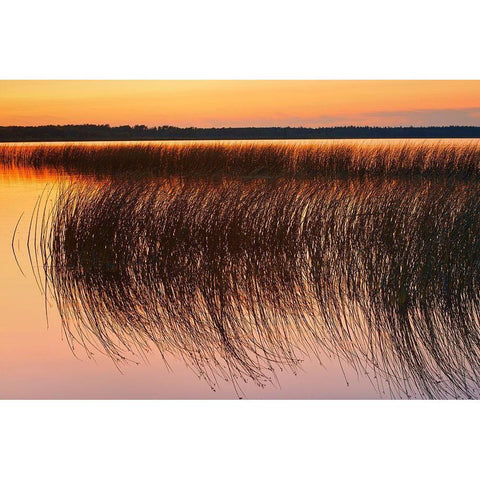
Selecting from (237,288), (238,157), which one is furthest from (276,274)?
(238,157)

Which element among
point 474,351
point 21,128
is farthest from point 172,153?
point 474,351

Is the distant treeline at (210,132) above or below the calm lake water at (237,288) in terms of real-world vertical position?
above

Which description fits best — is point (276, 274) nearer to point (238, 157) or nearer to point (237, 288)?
point (237, 288)

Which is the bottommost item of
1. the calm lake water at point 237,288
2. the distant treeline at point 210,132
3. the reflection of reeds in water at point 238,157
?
the calm lake water at point 237,288

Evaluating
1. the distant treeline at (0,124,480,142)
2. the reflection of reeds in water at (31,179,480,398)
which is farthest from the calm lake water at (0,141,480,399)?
the distant treeline at (0,124,480,142)

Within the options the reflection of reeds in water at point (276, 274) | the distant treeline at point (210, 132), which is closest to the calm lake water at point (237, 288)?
the reflection of reeds in water at point (276, 274)

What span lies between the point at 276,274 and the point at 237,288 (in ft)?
0.90

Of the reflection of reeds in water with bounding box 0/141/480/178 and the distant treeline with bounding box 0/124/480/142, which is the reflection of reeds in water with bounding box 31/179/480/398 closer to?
the reflection of reeds in water with bounding box 0/141/480/178

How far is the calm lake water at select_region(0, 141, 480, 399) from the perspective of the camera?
3674 millimetres

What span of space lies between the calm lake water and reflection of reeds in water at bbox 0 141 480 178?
10 cm

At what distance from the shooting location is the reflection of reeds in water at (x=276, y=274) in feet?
12.4

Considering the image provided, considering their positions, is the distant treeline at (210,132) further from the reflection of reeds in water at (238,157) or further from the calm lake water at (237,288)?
the calm lake water at (237,288)

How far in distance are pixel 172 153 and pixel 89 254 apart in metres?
0.91

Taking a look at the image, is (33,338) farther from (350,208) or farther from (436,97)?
(436,97)
